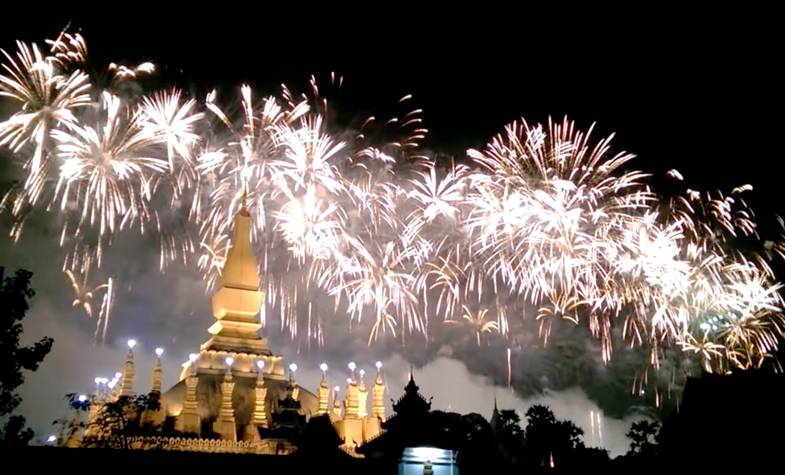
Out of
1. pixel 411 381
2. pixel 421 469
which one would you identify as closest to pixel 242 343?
pixel 411 381

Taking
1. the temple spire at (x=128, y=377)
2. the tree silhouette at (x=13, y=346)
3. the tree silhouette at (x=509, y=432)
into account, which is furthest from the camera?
the tree silhouette at (x=509, y=432)

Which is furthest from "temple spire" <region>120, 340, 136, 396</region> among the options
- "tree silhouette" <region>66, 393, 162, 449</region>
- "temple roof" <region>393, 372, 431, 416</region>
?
"temple roof" <region>393, 372, 431, 416</region>

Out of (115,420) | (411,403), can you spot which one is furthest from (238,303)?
(411,403)

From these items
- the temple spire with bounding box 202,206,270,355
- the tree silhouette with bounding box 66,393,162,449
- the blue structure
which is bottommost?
the blue structure

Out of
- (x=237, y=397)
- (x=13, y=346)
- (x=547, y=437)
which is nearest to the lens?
(x=13, y=346)

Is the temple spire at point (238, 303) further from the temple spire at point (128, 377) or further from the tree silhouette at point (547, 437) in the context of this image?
the tree silhouette at point (547, 437)

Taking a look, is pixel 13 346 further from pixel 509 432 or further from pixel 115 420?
pixel 509 432


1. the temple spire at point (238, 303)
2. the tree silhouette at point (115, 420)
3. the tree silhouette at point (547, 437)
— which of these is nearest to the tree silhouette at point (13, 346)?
the tree silhouette at point (115, 420)

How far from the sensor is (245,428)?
3431 centimetres

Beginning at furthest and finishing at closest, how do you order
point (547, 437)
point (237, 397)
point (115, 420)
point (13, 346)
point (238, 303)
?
point (547, 437) → point (238, 303) → point (237, 397) → point (115, 420) → point (13, 346)

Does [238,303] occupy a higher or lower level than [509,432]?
higher

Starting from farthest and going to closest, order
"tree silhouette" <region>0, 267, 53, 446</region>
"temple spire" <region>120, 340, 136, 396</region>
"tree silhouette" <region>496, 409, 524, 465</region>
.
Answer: "tree silhouette" <region>496, 409, 524, 465</region> < "temple spire" <region>120, 340, 136, 396</region> < "tree silhouette" <region>0, 267, 53, 446</region>

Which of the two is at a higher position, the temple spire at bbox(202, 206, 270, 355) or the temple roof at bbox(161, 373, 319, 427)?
the temple spire at bbox(202, 206, 270, 355)

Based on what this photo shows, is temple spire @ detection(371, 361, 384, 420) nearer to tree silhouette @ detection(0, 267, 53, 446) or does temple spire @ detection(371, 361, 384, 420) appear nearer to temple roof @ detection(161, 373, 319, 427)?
temple roof @ detection(161, 373, 319, 427)
